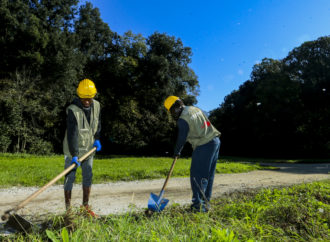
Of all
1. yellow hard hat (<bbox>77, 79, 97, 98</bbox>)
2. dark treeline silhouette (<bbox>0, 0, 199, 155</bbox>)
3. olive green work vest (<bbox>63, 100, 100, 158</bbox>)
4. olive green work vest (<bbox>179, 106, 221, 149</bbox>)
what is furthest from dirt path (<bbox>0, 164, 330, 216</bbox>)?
dark treeline silhouette (<bbox>0, 0, 199, 155</bbox>)

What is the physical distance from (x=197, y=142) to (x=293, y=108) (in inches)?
1120

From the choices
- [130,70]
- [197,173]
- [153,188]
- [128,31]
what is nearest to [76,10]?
[128,31]

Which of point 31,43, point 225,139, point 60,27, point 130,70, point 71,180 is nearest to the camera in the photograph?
point 71,180

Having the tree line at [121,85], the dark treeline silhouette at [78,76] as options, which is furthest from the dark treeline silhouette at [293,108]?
the dark treeline silhouette at [78,76]

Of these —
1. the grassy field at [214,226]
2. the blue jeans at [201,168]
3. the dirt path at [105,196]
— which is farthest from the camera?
the dirt path at [105,196]

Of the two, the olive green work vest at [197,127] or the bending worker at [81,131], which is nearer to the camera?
the bending worker at [81,131]

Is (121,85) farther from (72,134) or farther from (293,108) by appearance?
(72,134)

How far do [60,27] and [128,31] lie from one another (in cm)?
730

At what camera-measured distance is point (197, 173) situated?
412 cm

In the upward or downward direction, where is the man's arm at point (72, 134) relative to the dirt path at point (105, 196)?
upward

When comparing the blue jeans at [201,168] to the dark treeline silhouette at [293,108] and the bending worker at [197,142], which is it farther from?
the dark treeline silhouette at [293,108]

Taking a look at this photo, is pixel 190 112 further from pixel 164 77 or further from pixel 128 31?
pixel 128 31

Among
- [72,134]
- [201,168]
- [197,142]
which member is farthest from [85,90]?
[201,168]

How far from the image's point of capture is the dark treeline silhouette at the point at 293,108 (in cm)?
2697
